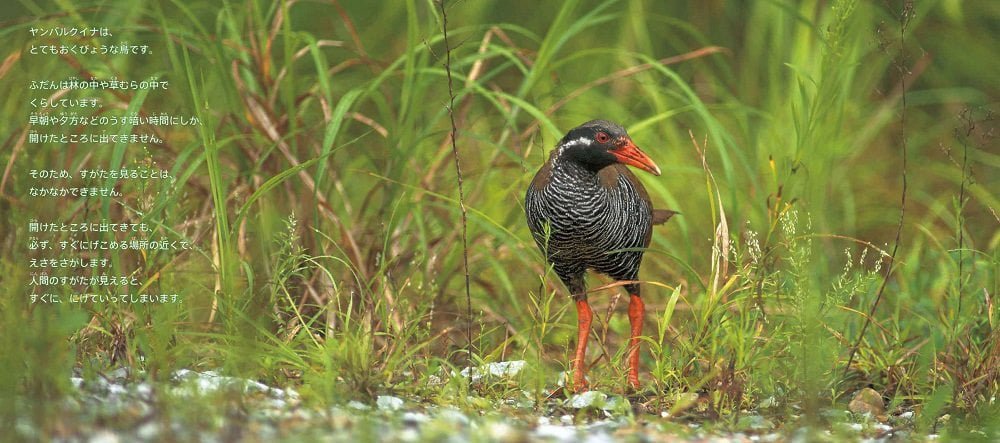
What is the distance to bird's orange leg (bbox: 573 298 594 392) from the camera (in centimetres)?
473

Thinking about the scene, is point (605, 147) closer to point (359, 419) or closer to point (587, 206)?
point (587, 206)

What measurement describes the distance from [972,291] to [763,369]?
1.42m

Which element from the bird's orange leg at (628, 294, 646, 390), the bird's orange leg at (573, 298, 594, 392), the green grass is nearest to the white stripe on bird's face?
the green grass

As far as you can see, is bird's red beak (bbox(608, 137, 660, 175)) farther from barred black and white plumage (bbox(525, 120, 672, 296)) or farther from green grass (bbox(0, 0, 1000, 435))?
green grass (bbox(0, 0, 1000, 435))

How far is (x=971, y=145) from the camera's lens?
8.23 m

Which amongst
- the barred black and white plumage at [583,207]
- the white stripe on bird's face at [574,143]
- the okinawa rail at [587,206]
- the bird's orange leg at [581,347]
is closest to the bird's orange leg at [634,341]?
the okinawa rail at [587,206]

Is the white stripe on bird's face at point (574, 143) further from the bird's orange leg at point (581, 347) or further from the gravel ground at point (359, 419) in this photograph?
the gravel ground at point (359, 419)

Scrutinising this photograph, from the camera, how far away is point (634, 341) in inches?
198

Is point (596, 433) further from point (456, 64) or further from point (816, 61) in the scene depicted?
point (816, 61)

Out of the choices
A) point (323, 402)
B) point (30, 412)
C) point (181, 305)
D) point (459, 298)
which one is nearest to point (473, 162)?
point (459, 298)

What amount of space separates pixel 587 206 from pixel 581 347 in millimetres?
641

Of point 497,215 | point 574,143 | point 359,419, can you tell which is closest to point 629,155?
point 574,143

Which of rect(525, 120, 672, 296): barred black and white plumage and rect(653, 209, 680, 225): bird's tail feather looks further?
rect(653, 209, 680, 225): bird's tail feather

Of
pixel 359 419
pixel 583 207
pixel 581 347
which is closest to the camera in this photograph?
pixel 359 419
